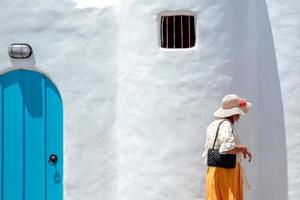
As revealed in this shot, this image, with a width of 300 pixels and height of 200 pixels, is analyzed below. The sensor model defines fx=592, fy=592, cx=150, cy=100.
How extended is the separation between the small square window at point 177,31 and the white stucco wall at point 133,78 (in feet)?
0.39

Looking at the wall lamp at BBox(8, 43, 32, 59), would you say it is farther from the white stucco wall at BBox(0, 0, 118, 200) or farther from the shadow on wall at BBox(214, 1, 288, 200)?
the shadow on wall at BBox(214, 1, 288, 200)

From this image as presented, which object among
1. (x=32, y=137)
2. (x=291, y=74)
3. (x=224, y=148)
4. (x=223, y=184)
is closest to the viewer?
(x=224, y=148)

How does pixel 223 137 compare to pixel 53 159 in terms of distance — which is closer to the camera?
pixel 223 137

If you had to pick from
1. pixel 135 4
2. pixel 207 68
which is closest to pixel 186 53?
pixel 207 68

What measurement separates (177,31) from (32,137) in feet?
6.55

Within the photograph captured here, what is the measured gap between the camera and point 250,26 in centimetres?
655

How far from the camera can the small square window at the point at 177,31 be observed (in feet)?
20.7

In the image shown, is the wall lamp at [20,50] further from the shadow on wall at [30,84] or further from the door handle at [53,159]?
the door handle at [53,159]

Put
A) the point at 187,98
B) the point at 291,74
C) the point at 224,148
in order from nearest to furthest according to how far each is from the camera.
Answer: the point at 224,148 < the point at 187,98 < the point at 291,74

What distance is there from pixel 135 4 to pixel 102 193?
82.4 inches

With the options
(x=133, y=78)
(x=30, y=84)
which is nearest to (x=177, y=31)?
(x=133, y=78)

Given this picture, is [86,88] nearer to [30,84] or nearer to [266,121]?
[30,84]

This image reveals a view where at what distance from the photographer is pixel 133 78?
6.34 meters

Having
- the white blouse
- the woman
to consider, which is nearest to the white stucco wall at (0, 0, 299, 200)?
the woman
